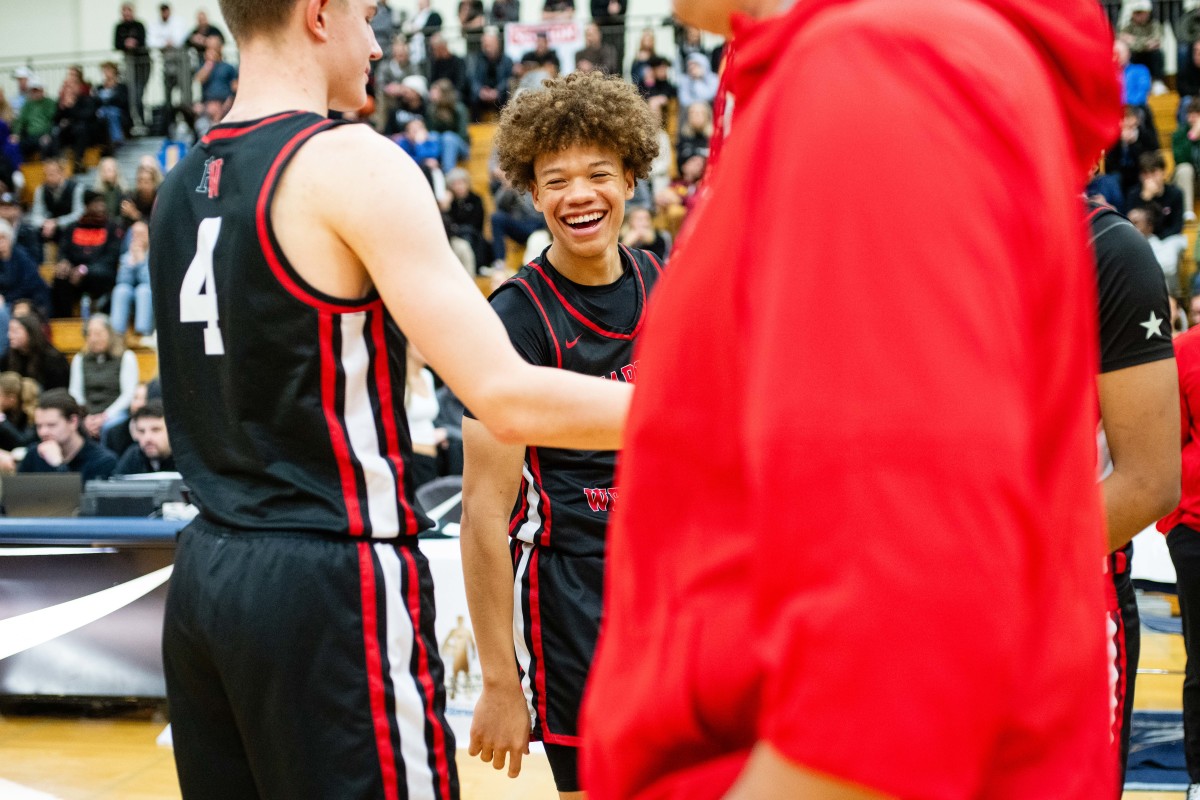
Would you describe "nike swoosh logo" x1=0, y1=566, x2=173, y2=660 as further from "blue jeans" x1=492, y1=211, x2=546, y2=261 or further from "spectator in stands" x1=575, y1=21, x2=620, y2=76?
"spectator in stands" x1=575, y1=21, x2=620, y2=76

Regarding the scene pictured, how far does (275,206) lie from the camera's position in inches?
72.8

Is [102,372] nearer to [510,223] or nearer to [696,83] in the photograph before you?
[510,223]

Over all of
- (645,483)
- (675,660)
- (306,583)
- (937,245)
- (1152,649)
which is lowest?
(1152,649)

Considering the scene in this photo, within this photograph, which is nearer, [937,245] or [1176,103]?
[937,245]

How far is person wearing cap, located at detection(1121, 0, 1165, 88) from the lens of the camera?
13.6m

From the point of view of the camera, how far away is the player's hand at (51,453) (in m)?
7.86

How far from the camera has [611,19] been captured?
16484 mm

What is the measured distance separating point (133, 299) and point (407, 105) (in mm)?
4255

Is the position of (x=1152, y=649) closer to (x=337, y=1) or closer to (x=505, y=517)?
(x=505, y=517)

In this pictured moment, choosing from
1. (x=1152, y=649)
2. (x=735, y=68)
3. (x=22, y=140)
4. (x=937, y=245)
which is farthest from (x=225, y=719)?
(x=22, y=140)

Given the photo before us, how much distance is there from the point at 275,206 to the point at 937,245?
56.0 inches

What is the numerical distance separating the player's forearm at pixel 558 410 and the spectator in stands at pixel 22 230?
14.2 metres

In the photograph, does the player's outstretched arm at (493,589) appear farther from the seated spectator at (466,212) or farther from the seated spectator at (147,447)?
the seated spectator at (466,212)

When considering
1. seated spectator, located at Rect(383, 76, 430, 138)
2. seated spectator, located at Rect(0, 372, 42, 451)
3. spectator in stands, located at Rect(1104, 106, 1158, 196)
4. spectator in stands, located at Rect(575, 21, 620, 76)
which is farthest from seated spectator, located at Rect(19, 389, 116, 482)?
spectator in stands, located at Rect(1104, 106, 1158, 196)
